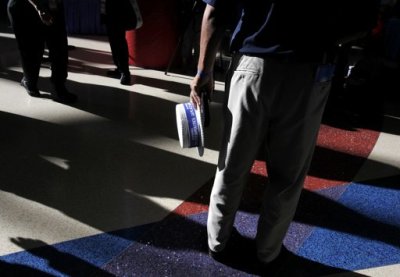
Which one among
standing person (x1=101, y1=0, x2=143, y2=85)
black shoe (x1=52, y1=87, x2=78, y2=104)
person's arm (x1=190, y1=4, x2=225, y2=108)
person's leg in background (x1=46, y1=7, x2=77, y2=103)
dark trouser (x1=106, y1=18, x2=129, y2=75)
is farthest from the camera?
dark trouser (x1=106, y1=18, x2=129, y2=75)

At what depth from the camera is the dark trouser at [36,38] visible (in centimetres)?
330

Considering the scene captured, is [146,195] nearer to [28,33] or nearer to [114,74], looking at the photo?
[28,33]

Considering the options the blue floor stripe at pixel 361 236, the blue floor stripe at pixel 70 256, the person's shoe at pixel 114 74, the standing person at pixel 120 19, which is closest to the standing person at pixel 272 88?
the blue floor stripe at pixel 361 236

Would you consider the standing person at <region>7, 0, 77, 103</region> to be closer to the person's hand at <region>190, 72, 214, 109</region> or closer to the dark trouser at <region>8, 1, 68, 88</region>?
the dark trouser at <region>8, 1, 68, 88</region>

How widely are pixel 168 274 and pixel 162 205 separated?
0.55 m

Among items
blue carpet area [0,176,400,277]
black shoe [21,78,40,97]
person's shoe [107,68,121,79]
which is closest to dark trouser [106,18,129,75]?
person's shoe [107,68,121,79]

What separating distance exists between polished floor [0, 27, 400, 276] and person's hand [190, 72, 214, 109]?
30.1 inches

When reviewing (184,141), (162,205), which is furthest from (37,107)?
(184,141)

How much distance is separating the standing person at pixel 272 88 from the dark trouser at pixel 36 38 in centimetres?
224

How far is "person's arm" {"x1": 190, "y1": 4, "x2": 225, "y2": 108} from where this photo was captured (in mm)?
1443

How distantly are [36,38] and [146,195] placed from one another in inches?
75.8

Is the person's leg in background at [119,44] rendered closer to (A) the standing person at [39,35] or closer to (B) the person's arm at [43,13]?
(A) the standing person at [39,35]

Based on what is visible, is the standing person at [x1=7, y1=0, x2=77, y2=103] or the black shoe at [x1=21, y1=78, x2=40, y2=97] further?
the black shoe at [x1=21, y1=78, x2=40, y2=97]

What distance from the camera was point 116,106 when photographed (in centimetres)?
376
